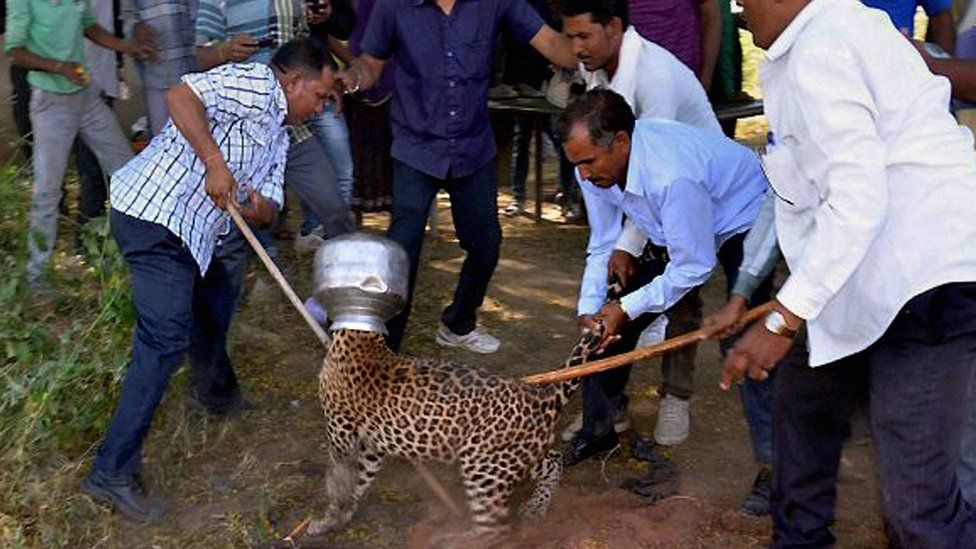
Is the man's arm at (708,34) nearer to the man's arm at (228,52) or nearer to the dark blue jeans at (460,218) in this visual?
the dark blue jeans at (460,218)

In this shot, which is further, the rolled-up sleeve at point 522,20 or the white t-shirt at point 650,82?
the rolled-up sleeve at point 522,20

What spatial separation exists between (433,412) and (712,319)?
1.03 meters

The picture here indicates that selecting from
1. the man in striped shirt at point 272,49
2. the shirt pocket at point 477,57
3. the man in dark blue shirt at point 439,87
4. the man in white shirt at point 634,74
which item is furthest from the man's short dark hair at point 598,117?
the man in striped shirt at point 272,49

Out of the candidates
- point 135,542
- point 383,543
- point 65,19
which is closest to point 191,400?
point 135,542

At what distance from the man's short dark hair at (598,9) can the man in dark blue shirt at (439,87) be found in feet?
1.50

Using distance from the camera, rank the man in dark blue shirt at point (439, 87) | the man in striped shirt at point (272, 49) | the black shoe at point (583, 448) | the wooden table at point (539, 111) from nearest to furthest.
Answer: the black shoe at point (583, 448)
the man in dark blue shirt at point (439, 87)
the man in striped shirt at point (272, 49)
the wooden table at point (539, 111)

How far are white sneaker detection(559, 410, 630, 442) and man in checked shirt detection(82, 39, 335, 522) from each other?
1.64m

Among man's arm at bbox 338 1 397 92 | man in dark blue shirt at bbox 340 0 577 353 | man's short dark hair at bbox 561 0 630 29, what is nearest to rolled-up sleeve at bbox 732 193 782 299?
man's short dark hair at bbox 561 0 630 29

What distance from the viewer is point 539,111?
768cm

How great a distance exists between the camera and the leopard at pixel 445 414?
13.6ft

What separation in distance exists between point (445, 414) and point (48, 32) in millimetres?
3303

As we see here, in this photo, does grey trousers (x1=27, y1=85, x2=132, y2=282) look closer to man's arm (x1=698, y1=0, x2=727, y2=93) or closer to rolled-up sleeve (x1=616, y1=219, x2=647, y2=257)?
rolled-up sleeve (x1=616, y1=219, x2=647, y2=257)

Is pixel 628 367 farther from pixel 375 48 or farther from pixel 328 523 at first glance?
pixel 375 48

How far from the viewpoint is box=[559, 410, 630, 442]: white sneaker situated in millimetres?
5184
